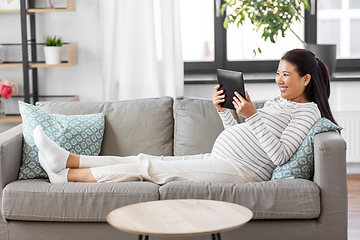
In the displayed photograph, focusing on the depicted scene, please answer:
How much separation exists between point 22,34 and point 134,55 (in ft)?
2.65

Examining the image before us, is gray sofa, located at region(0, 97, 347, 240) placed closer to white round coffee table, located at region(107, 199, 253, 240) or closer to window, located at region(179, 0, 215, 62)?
white round coffee table, located at region(107, 199, 253, 240)

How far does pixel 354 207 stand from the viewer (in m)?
2.89

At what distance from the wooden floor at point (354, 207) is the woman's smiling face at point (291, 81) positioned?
83 centimetres

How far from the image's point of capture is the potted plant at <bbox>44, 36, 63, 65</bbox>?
3.26 metres

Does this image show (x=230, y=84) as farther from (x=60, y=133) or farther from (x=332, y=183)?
(x=60, y=133)

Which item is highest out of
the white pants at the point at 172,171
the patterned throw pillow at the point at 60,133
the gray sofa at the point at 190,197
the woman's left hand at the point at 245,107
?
the woman's left hand at the point at 245,107

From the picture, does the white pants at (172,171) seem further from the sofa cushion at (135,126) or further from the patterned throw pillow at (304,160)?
the sofa cushion at (135,126)

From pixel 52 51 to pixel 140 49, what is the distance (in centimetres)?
64

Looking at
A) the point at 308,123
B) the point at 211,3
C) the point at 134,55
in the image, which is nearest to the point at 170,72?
the point at 134,55

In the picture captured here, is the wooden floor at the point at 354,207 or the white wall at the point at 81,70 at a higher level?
the white wall at the point at 81,70

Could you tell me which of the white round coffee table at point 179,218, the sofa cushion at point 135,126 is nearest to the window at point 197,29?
the sofa cushion at point 135,126

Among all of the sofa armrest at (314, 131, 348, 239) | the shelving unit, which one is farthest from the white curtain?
the sofa armrest at (314, 131, 348, 239)

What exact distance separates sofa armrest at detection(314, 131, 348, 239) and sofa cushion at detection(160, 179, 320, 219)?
0.04 metres

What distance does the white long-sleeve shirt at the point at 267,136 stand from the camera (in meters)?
2.01
